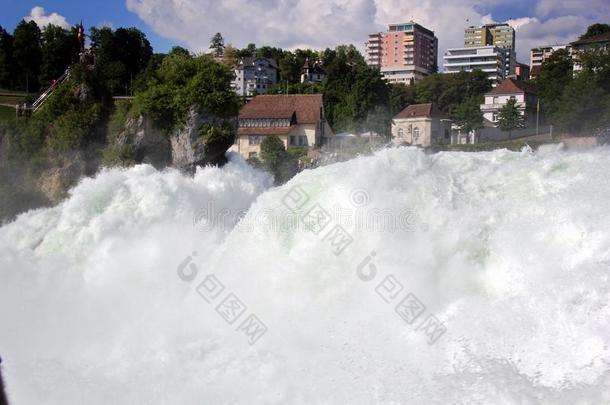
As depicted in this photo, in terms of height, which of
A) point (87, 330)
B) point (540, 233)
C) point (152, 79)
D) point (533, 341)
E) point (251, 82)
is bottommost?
point (87, 330)

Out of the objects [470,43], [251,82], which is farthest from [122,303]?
[470,43]

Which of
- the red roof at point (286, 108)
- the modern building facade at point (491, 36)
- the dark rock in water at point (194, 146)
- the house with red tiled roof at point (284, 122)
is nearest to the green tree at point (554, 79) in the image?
the house with red tiled roof at point (284, 122)

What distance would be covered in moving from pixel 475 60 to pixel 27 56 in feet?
289

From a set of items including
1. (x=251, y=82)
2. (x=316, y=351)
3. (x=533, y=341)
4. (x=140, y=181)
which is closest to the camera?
(x=533, y=341)

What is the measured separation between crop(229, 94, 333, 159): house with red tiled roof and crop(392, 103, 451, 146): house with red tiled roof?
6.19 meters

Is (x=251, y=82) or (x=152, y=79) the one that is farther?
(x=251, y=82)

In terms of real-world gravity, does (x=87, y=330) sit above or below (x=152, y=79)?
below

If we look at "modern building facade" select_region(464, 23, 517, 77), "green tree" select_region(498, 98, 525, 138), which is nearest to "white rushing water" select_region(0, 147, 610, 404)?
"green tree" select_region(498, 98, 525, 138)

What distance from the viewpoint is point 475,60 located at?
109m

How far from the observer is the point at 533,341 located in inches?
249

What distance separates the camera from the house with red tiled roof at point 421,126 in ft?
126

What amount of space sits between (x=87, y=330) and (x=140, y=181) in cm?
525

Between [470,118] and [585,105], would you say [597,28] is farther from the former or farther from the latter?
[585,105]

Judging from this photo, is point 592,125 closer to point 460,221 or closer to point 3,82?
point 460,221
